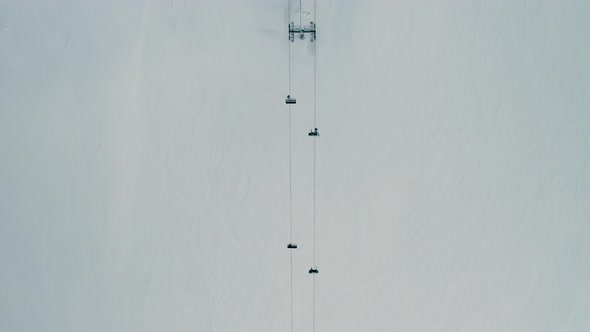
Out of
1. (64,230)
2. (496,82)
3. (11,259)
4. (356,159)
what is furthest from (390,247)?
(11,259)

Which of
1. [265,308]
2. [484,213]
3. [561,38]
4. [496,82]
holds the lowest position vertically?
[265,308]

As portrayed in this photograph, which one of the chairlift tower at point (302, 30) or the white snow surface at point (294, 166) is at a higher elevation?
the chairlift tower at point (302, 30)

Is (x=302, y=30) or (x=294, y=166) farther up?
(x=302, y=30)

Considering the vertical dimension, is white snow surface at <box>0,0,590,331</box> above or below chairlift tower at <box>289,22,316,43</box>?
below

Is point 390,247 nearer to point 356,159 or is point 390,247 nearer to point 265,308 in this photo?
point 356,159

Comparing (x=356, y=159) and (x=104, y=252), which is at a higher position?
(x=356, y=159)

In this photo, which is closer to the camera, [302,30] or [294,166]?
[302,30]
